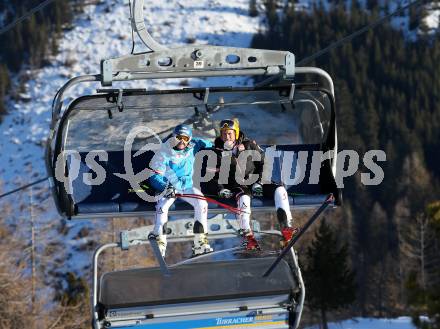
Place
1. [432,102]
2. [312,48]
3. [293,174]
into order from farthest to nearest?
[312,48]
[432,102]
[293,174]

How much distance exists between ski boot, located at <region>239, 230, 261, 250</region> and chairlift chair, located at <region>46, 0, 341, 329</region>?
Result: 211 mm

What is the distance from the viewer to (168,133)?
30.0ft

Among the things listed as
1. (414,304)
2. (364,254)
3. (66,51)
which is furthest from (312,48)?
(414,304)

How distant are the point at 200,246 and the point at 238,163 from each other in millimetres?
825

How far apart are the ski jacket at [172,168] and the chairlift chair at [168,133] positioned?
0.71 ft

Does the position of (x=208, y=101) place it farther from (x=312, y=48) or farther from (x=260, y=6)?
(x=260, y=6)

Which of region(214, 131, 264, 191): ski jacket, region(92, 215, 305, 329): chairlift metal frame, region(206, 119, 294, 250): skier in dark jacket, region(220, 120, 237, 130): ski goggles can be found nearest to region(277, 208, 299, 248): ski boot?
region(206, 119, 294, 250): skier in dark jacket

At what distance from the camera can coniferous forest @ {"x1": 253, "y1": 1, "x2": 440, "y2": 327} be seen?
5334cm

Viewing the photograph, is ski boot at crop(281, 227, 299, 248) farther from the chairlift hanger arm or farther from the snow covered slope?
the snow covered slope

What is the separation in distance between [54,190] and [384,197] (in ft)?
201

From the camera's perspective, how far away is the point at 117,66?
283 inches

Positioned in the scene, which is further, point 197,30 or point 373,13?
point 373,13

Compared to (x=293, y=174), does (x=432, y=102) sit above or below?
below

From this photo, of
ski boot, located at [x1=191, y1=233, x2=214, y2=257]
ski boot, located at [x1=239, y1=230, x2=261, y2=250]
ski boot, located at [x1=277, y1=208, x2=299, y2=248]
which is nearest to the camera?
ski boot, located at [x1=277, y1=208, x2=299, y2=248]
